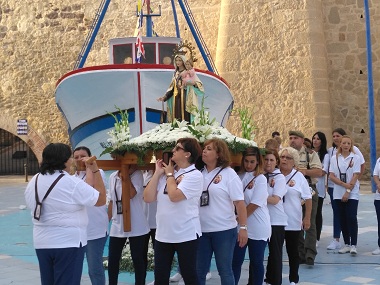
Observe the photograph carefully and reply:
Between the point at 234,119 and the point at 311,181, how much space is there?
10.8m

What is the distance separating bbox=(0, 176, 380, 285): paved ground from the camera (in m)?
7.04

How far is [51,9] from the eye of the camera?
2305 cm

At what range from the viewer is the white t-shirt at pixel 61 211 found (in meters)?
4.58

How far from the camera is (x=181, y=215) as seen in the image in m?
5.11

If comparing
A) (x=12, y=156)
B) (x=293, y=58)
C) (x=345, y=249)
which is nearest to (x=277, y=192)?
(x=345, y=249)

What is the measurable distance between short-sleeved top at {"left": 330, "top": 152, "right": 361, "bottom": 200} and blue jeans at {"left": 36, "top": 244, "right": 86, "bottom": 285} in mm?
4480

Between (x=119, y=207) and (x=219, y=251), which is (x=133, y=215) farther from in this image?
(x=219, y=251)

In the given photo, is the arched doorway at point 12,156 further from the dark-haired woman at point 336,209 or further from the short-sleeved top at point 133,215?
the short-sleeved top at point 133,215

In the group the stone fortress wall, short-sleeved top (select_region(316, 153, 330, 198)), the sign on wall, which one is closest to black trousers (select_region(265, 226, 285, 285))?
short-sleeved top (select_region(316, 153, 330, 198))

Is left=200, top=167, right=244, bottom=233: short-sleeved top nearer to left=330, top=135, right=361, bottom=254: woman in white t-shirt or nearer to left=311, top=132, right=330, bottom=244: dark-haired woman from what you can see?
left=330, top=135, right=361, bottom=254: woman in white t-shirt

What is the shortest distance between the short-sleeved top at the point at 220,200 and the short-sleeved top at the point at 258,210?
1.54ft

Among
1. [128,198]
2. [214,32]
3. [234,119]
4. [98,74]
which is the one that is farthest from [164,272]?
[214,32]

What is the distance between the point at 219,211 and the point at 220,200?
85mm

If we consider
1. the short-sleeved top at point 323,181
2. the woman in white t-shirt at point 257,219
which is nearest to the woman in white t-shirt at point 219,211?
the woman in white t-shirt at point 257,219
